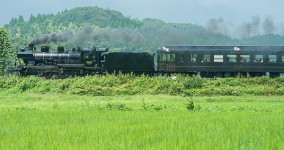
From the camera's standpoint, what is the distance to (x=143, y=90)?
3700 cm

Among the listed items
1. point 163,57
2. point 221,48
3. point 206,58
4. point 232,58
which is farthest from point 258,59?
point 163,57

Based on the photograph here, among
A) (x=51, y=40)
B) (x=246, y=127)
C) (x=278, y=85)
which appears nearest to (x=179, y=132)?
(x=246, y=127)

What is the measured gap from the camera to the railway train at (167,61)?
43.7 m

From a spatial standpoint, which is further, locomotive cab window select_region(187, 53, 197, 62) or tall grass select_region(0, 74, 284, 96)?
locomotive cab window select_region(187, 53, 197, 62)

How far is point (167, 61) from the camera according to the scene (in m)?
45.2

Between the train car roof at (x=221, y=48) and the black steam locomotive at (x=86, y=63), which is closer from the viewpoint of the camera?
the train car roof at (x=221, y=48)

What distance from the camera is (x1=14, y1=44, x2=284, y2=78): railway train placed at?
43.7m

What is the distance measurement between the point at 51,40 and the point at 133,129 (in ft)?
155

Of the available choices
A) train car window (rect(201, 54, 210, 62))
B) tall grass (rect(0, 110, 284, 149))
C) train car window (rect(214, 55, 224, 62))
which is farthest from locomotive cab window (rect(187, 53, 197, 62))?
tall grass (rect(0, 110, 284, 149))

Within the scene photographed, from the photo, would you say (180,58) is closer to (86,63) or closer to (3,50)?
(86,63)

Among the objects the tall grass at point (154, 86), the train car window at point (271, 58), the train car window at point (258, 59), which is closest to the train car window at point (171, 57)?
the tall grass at point (154, 86)

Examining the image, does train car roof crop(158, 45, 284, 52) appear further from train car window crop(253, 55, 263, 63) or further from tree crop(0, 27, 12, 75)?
tree crop(0, 27, 12, 75)

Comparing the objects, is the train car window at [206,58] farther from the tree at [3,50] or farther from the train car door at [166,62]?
the tree at [3,50]

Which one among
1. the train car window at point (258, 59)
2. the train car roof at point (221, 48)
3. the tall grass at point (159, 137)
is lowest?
the tall grass at point (159, 137)
